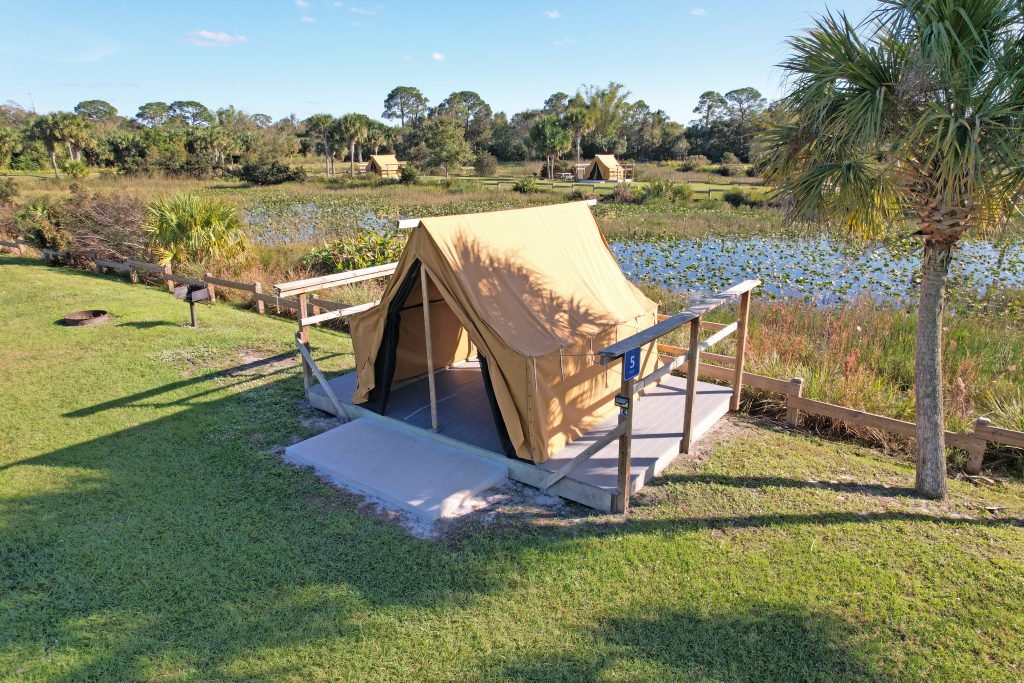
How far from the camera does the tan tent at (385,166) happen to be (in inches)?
2012

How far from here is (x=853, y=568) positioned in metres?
4.67

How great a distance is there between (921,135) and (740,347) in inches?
124

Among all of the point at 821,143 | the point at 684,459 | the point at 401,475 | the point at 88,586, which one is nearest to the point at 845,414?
the point at 684,459

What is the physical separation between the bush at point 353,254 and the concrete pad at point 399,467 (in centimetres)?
757

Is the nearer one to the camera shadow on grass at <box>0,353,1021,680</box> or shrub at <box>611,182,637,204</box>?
shadow on grass at <box>0,353,1021,680</box>

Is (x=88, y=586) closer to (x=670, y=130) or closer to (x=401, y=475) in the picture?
(x=401, y=475)

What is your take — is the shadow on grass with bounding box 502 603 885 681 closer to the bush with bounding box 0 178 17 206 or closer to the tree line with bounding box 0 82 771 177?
the bush with bounding box 0 178 17 206

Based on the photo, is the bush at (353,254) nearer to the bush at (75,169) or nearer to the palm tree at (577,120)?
the palm tree at (577,120)

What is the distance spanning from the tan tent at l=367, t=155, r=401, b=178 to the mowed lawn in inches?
1849

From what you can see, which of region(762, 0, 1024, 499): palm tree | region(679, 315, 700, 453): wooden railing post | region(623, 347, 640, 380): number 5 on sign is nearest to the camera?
region(762, 0, 1024, 499): palm tree

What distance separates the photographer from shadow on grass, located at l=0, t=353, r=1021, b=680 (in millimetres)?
3805

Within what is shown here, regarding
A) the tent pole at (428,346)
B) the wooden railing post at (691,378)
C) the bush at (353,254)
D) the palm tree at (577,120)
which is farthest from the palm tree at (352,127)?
the wooden railing post at (691,378)

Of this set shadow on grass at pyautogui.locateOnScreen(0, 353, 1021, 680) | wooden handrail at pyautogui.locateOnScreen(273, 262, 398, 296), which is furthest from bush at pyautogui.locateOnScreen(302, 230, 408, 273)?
shadow on grass at pyautogui.locateOnScreen(0, 353, 1021, 680)

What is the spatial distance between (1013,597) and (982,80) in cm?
384
